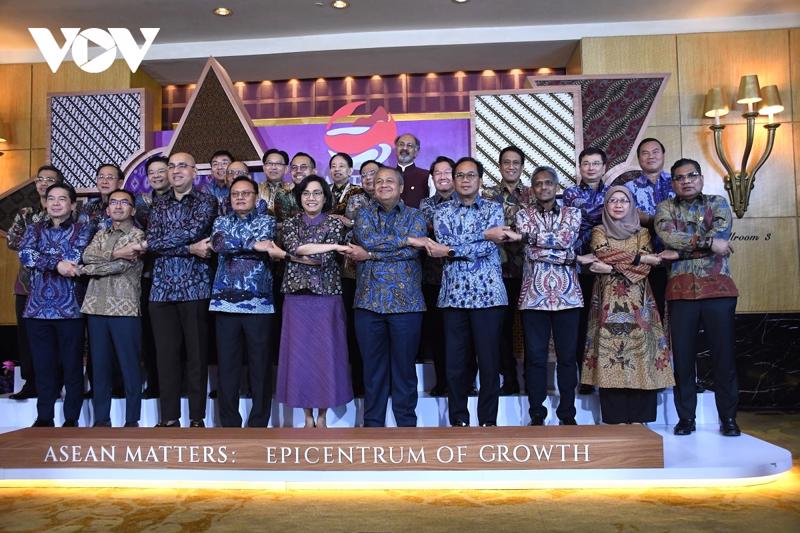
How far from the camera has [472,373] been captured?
4.09 metres

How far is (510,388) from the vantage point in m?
4.12

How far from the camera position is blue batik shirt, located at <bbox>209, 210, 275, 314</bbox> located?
3.69 m

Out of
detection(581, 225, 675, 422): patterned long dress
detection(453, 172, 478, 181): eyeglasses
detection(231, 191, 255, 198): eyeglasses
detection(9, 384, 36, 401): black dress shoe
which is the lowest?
detection(9, 384, 36, 401): black dress shoe

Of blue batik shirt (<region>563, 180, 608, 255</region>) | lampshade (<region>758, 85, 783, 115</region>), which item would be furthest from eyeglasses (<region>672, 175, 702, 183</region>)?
lampshade (<region>758, 85, 783, 115</region>)

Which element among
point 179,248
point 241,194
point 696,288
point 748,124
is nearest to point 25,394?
point 179,248

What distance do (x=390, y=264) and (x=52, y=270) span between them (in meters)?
2.09

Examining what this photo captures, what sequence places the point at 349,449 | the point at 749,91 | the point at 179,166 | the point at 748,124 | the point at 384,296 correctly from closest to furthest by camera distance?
the point at 349,449 < the point at 384,296 < the point at 179,166 < the point at 749,91 < the point at 748,124

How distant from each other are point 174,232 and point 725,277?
10.3 ft

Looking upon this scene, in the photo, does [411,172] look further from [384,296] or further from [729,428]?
[729,428]

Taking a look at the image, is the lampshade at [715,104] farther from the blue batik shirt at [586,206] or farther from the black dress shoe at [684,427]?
the black dress shoe at [684,427]

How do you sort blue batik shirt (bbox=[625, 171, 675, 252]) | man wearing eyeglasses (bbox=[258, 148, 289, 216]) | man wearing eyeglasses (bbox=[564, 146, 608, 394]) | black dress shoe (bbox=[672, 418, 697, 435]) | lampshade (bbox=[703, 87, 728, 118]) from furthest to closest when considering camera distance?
lampshade (bbox=[703, 87, 728, 118]) → man wearing eyeglasses (bbox=[258, 148, 289, 216]) → blue batik shirt (bbox=[625, 171, 675, 252]) → man wearing eyeglasses (bbox=[564, 146, 608, 394]) → black dress shoe (bbox=[672, 418, 697, 435])

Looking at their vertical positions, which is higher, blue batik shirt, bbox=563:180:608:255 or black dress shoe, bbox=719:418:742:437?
blue batik shirt, bbox=563:180:608:255

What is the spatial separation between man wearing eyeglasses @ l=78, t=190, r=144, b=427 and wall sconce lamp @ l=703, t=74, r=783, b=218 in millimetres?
4892

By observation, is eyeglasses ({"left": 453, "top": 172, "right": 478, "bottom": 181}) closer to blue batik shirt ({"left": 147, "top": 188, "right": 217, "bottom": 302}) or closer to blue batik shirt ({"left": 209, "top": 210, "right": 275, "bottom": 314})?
blue batik shirt ({"left": 209, "top": 210, "right": 275, "bottom": 314})
